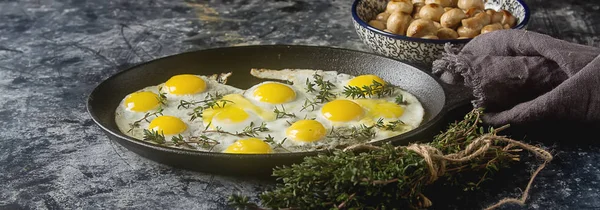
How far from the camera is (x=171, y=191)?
7.13 ft

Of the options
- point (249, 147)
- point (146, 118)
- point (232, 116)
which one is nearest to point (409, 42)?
point (232, 116)

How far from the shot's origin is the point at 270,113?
250cm

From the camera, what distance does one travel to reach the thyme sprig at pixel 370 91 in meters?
2.59

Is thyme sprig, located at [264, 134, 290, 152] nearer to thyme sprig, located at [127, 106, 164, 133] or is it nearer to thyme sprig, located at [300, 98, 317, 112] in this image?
thyme sprig, located at [300, 98, 317, 112]

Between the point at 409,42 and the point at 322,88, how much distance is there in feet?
1.16

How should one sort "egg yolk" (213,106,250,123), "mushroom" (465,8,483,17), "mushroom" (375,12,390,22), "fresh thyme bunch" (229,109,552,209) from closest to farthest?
"fresh thyme bunch" (229,109,552,209) → "egg yolk" (213,106,250,123) → "mushroom" (465,8,483,17) → "mushroom" (375,12,390,22)

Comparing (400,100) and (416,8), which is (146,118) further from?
(416,8)

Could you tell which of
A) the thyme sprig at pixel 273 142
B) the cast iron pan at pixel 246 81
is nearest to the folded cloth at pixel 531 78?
the cast iron pan at pixel 246 81

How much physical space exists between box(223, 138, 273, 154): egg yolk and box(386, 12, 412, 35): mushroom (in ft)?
2.69

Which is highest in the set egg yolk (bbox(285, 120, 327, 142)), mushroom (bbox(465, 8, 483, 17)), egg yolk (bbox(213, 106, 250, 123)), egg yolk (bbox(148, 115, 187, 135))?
mushroom (bbox(465, 8, 483, 17))

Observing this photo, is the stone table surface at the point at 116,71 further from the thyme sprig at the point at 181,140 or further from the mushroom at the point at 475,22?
→ the mushroom at the point at 475,22

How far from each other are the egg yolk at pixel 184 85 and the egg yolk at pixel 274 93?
0.21 meters

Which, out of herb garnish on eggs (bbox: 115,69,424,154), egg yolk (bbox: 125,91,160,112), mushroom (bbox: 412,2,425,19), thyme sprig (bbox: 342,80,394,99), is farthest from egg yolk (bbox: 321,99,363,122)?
mushroom (bbox: 412,2,425,19)

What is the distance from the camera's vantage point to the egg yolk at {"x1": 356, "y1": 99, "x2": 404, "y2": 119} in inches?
97.3
